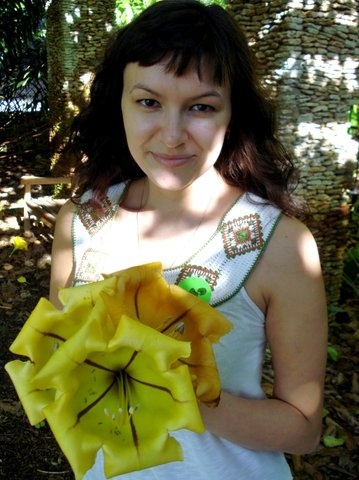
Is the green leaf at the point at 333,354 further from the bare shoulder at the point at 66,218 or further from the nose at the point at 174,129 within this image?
the nose at the point at 174,129

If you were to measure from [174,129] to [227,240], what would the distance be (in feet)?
0.98

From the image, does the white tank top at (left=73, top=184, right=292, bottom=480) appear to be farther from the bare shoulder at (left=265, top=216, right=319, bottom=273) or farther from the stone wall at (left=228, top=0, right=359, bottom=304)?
the stone wall at (left=228, top=0, right=359, bottom=304)

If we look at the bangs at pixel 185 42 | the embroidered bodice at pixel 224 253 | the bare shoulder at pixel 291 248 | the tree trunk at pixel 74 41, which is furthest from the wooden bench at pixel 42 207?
the bare shoulder at pixel 291 248

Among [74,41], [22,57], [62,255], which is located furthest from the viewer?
[22,57]

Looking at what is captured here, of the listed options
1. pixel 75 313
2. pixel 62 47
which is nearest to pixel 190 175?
pixel 75 313

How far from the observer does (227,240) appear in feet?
4.35

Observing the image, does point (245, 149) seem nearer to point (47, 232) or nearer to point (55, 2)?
point (47, 232)

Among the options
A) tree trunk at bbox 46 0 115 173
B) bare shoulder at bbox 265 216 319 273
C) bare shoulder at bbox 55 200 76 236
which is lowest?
tree trunk at bbox 46 0 115 173

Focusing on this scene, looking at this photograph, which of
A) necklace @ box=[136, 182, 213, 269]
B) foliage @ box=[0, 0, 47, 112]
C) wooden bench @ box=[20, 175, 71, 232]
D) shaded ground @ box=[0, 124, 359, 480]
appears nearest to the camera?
necklace @ box=[136, 182, 213, 269]

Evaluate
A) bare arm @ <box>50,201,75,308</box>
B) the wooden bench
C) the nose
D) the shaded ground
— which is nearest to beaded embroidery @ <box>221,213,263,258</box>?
the nose

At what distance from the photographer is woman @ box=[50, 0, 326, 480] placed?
4.08 ft

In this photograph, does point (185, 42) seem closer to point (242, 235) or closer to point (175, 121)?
point (175, 121)

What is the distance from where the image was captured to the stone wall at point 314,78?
324 cm

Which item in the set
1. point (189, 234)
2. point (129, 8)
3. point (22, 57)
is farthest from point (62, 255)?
point (22, 57)
